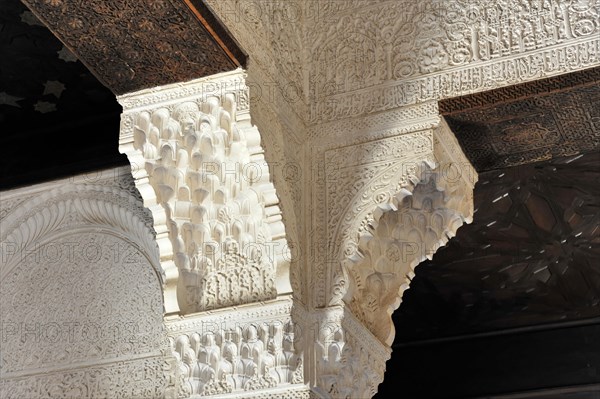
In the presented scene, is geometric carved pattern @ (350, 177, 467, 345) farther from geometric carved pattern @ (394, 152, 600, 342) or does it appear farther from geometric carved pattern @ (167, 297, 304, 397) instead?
geometric carved pattern @ (394, 152, 600, 342)

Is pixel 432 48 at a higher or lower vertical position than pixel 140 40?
higher

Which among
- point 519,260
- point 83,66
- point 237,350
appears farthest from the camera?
point 519,260

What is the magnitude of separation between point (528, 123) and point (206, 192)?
1.22 metres

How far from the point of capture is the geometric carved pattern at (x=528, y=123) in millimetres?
3318

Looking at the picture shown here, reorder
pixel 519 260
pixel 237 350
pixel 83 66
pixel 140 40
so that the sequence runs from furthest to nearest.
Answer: pixel 519 260, pixel 83 66, pixel 237 350, pixel 140 40

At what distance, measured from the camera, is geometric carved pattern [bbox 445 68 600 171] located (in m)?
3.32

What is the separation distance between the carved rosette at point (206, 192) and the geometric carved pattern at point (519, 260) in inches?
75.0

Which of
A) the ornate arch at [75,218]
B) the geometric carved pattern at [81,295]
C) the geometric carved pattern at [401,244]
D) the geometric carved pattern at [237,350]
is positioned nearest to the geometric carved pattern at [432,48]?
the geometric carved pattern at [401,244]

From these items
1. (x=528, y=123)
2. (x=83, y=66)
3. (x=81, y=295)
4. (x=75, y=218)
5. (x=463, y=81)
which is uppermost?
(x=83, y=66)

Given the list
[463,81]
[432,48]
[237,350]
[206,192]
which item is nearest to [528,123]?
[463,81]

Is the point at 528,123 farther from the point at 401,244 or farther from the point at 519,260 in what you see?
the point at 519,260

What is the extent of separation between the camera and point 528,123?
137 inches

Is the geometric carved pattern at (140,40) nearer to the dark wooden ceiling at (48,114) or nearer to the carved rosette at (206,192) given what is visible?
the carved rosette at (206,192)

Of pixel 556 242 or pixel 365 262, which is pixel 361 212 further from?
pixel 556 242
